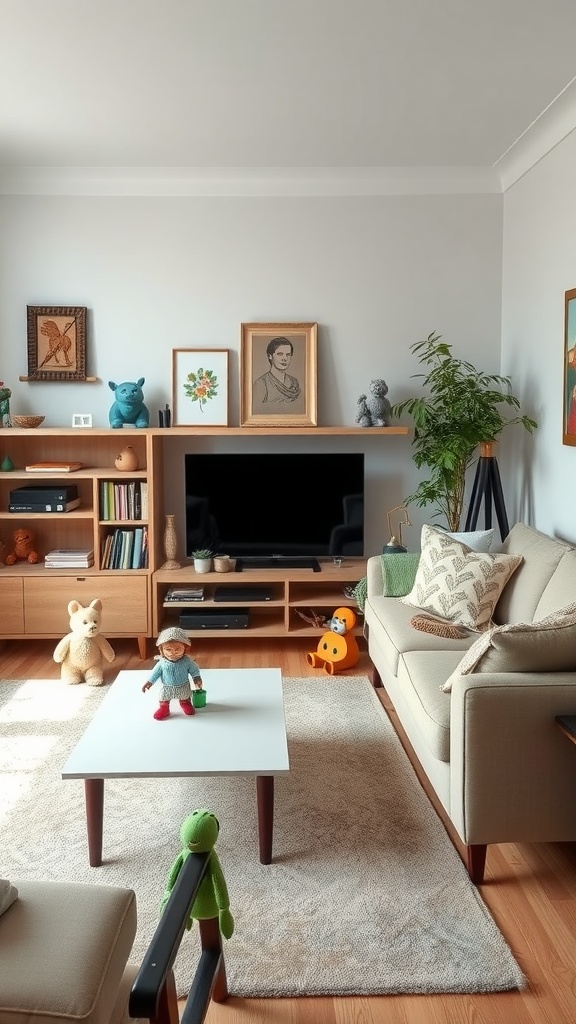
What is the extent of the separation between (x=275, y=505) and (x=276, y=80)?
7.56ft

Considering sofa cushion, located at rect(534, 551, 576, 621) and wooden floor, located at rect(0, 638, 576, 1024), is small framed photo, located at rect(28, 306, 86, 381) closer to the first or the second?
sofa cushion, located at rect(534, 551, 576, 621)

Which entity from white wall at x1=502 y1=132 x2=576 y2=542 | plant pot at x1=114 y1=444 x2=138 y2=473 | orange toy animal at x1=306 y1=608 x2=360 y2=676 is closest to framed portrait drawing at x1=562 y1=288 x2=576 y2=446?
white wall at x1=502 y1=132 x2=576 y2=542

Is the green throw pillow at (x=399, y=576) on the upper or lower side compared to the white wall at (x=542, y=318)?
lower

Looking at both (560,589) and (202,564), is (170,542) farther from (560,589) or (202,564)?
(560,589)

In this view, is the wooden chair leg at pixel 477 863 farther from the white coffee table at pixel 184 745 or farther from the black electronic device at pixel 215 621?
the black electronic device at pixel 215 621

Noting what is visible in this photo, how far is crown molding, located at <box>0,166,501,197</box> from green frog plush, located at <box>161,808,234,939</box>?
408cm

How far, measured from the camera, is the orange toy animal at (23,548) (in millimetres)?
5012

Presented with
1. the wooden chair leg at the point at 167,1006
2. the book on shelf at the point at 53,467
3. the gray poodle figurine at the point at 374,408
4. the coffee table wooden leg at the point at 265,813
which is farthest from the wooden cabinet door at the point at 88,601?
the wooden chair leg at the point at 167,1006

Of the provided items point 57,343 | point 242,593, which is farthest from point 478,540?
point 57,343

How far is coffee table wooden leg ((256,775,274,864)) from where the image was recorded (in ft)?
8.48

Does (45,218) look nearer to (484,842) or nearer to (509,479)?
(509,479)

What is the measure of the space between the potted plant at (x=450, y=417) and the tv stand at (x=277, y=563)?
2.36 ft

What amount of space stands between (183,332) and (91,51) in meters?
1.95

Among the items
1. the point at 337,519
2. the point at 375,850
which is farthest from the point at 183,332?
the point at 375,850
